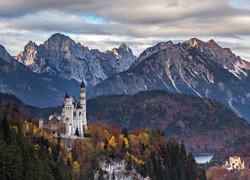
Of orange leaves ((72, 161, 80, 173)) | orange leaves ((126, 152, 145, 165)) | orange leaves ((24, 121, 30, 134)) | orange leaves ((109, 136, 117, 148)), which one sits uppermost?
orange leaves ((24, 121, 30, 134))

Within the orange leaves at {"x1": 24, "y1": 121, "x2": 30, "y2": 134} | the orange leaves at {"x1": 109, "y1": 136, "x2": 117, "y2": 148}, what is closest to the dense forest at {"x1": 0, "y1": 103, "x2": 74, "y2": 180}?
the orange leaves at {"x1": 24, "y1": 121, "x2": 30, "y2": 134}

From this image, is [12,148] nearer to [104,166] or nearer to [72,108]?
[104,166]

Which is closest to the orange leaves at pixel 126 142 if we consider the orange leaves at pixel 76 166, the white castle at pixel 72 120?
the white castle at pixel 72 120

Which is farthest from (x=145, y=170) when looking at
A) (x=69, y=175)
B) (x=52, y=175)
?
(x=52, y=175)

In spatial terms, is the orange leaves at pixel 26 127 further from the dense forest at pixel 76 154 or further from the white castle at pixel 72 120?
the white castle at pixel 72 120

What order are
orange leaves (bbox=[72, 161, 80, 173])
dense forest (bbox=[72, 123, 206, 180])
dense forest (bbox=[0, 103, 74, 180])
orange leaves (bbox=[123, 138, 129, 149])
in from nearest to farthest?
dense forest (bbox=[0, 103, 74, 180]), orange leaves (bbox=[72, 161, 80, 173]), dense forest (bbox=[72, 123, 206, 180]), orange leaves (bbox=[123, 138, 129, 149])

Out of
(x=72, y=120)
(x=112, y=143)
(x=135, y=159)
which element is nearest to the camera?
(x=135, y=159)

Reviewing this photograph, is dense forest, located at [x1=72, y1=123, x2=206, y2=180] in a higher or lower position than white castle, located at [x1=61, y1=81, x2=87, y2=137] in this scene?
lower

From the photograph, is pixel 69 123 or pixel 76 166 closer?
pixel 76 166

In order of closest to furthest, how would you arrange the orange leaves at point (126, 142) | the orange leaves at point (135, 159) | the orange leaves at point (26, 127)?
the orange leaves at point (26, 127) < the orange leaves at point (135, 159) < the orange leaves at point (126, 142)

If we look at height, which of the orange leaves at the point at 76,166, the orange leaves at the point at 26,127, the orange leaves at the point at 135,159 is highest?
the orange leaves at the point at 26,127

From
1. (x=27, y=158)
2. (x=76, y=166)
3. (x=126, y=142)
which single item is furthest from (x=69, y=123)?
(x=27, y=158)

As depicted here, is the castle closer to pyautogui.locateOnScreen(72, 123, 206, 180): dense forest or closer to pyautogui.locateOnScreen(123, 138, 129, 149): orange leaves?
pyautogui.locateOnScreen(72, 123, 206, 180): dense forest

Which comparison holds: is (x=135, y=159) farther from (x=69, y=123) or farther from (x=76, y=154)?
(x=69, y=123)
